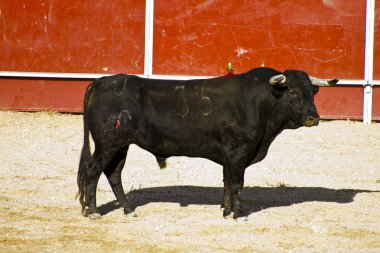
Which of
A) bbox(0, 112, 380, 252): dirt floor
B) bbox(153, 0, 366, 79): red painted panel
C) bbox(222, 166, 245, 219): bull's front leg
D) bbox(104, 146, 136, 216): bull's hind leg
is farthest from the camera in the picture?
bbox(153, 0, 366, 79): red painted panel

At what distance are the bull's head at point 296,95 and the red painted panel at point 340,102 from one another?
22.8 ft

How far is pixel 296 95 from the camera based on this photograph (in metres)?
7.89

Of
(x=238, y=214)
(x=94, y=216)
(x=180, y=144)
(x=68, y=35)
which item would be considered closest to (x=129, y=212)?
(x=94, y=216)

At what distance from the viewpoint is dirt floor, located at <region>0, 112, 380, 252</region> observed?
6.98m

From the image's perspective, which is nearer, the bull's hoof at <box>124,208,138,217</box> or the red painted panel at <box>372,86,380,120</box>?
the bull's hoof at <box>124,208,138,217</box>

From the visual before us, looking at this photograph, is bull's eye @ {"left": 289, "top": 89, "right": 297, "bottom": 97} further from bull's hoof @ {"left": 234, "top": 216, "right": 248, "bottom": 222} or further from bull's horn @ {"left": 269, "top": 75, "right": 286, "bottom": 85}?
bull's hoof @ {"left": 234, "top": 216, "right": 248, "bottom": 222}

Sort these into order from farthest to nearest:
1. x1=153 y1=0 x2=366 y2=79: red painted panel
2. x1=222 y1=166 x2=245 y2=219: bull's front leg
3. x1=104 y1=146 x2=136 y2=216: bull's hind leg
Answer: x1=153 y1=0 x2=366 y2=79: red painted panel, x1=104 y1=146 x2=136 y2=216: bull's hind leg, x1=222 y1=166 x2=245 y2=219: bull's front leg

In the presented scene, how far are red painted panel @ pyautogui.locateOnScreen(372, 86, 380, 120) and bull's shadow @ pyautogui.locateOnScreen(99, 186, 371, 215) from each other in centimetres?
567

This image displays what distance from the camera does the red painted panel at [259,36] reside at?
14789 millimetres

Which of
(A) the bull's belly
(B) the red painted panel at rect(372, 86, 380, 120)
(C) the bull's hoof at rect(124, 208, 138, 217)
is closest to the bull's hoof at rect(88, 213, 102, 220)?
(C) the bull's hoof at rect(124, 208, 138, 217)

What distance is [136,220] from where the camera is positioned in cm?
779

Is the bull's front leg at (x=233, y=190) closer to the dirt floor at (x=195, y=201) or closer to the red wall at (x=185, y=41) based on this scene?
the dirt floor at (x=195, y=201)

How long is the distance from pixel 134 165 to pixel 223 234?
3.69 meters

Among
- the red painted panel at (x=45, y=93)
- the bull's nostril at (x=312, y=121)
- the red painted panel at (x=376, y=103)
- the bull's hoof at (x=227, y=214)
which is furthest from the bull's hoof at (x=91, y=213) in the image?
the red painted panel at (x=376, y=103)
